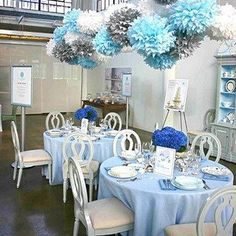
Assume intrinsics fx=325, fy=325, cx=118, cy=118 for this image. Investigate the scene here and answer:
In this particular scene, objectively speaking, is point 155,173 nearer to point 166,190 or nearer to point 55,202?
point 166,190

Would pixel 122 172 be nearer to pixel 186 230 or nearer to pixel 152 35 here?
pixel 186 230

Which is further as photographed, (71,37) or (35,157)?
(35,157)

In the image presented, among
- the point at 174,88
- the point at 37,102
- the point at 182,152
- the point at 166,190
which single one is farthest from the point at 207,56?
the point at 37,102

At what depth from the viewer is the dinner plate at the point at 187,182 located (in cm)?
260

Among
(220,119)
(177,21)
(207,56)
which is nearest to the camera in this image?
(177,21)

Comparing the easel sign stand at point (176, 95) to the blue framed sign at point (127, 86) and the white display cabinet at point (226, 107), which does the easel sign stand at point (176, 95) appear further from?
the blue framed sign at point (127, 86)

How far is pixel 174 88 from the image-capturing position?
6.96 m

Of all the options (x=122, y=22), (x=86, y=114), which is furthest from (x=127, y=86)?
(x=122, y=22)

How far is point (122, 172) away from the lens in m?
2.87

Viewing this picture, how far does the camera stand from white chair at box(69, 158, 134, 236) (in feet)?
8.24

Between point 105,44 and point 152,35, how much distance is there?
0.45 m

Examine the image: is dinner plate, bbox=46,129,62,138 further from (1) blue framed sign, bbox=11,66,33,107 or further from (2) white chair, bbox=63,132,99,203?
(1) blue framed sign, bbox=11,66,33,107

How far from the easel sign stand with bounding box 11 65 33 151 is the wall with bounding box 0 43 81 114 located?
6.22 meters

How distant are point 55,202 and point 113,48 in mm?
2447
